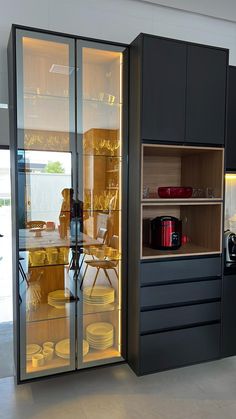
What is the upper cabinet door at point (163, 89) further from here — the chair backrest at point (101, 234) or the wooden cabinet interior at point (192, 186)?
the chair backrest at point (101, 234)

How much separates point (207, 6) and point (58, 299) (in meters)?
2.81

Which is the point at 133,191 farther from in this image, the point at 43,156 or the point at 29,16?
the point at 29,16

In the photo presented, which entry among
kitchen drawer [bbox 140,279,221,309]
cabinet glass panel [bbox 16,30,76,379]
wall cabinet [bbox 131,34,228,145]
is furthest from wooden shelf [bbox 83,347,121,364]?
wall cabinet [bbox 131,34,228,145]

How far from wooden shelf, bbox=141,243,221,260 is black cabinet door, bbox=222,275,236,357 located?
295 millimetres

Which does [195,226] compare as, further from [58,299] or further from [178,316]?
[58,299]

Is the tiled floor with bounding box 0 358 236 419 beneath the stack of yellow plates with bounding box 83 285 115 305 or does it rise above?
beneath

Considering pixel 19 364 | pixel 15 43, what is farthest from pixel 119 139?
pixel 19 364

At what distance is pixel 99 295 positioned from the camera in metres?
2.68

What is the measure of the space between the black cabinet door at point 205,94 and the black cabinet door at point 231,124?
22cm

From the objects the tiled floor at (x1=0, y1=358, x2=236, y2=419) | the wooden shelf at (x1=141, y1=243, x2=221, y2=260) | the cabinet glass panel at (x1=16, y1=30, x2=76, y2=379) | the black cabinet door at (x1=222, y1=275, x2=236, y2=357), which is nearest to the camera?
the tiled floor at (x1=0, y1=358, x2=236, y2=419)

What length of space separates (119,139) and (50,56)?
0.78m

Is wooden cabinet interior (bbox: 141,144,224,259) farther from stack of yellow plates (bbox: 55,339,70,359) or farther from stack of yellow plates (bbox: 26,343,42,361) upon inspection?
stack of yellow plates (bbox: 26,343,42,361)

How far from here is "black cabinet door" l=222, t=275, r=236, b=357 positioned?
9.17 ft

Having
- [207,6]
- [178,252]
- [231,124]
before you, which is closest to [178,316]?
[178,252]
